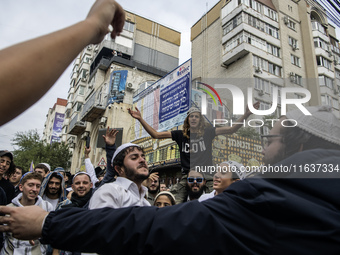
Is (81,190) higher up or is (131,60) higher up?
(131,60)

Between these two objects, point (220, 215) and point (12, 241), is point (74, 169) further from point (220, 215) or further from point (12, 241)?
point (220, 215)

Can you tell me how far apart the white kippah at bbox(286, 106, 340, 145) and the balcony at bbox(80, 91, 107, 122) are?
2658cm

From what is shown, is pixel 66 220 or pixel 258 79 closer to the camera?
pixel 66 220

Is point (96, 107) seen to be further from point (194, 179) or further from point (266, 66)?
point (194, 179)

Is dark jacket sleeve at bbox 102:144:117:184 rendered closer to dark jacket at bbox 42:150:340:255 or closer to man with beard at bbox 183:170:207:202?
man with beard at bbox 183:170:207:202

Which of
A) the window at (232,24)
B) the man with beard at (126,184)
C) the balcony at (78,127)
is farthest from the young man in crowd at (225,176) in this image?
the balcony at (78,127)

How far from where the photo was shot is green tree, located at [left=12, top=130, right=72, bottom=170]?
26797 mm

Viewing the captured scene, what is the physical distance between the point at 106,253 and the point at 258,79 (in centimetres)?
2451

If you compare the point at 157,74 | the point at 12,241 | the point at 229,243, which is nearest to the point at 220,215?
the point at 229,243

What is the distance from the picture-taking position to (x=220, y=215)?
3.57 feet

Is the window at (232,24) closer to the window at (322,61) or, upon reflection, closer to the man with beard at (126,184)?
the window at (322,61)

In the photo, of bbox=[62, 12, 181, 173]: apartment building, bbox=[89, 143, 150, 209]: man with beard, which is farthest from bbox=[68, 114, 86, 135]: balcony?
bbox=[89, 143, 150, 209]: man with beard

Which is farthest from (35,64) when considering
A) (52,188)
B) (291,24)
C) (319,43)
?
(319,43)

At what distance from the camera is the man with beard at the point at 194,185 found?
407 centimetres
